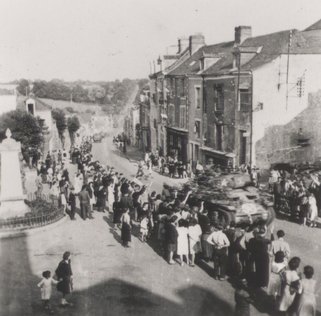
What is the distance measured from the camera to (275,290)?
10969 mm

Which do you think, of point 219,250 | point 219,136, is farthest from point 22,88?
point 219,250

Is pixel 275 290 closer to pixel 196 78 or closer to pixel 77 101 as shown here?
pixel 196 78

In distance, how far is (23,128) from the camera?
3825 cm

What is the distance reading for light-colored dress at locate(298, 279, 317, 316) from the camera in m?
9.18

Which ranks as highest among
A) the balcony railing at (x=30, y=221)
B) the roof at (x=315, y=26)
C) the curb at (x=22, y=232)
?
the roof at (x=315, y=26)

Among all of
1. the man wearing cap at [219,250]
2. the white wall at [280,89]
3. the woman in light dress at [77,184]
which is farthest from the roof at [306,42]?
the man wearing cap at [219,250]

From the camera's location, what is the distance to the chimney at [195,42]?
4491 cm

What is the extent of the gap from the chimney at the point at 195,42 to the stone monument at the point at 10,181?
29.5 meters

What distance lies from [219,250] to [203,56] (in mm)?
25905

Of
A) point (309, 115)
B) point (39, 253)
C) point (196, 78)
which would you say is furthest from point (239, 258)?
point (196, 78)

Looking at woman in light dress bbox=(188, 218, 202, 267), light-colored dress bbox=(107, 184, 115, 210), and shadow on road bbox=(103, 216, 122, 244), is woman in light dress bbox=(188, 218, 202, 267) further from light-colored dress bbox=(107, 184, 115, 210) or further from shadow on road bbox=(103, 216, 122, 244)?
light-colored dress bbox=(107, 184, 115, 210)

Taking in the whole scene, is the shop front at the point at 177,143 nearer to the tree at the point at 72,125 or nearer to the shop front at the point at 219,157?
the shop front at the point at 219,157

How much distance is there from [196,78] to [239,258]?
86.1 feet

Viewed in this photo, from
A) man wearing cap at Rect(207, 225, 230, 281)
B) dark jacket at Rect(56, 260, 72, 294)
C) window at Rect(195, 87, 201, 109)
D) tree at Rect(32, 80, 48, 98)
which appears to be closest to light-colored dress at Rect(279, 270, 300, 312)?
man wearing cap at Rect(207, 225, 230, 281)
